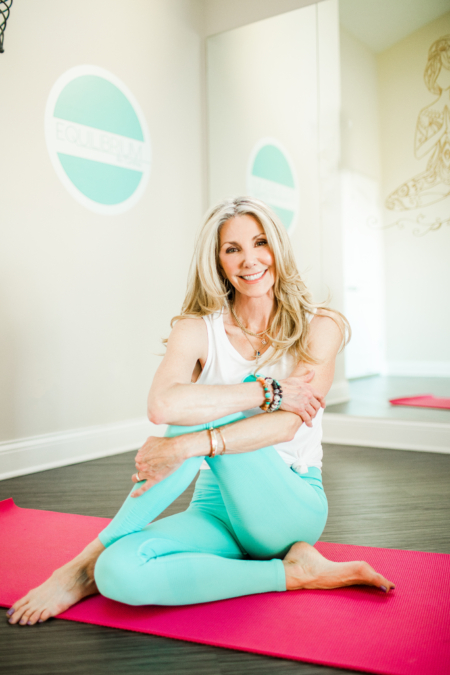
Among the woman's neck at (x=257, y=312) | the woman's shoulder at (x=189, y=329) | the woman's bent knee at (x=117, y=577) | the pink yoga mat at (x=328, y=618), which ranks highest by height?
the woman's neck at (x=257, y=312)

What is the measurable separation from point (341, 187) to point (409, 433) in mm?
1699

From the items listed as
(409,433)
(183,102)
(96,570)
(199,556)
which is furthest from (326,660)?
(183,102)

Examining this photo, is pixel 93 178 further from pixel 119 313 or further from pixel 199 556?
pixel 199 556

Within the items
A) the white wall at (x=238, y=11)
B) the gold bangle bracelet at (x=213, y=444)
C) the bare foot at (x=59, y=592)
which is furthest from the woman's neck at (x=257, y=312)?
the white wall at (x=238, y=11)

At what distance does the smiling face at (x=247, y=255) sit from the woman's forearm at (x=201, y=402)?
1.14 ft

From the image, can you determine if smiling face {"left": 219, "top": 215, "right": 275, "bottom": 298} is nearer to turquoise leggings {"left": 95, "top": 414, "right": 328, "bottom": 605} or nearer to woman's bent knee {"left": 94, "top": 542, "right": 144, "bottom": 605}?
turquoise leggings {"left": 95, "top": 414, "right": 328, "bottom": 605}

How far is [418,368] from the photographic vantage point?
3.78m

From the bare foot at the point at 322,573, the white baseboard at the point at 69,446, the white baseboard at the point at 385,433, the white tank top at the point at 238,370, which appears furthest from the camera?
the white baseboard at the point at 385,433

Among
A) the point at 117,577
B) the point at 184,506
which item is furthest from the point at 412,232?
the point at 117,577

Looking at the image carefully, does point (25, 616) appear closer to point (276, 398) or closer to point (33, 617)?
point (33, 617)

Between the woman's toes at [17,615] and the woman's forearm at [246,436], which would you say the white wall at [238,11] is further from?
the woman's toes at [17,615]

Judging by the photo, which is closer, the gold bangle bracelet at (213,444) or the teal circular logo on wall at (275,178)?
the gold bangle bracelet at (213,444)

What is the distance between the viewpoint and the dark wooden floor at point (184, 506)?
46.4 inches

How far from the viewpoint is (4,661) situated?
121 cm
